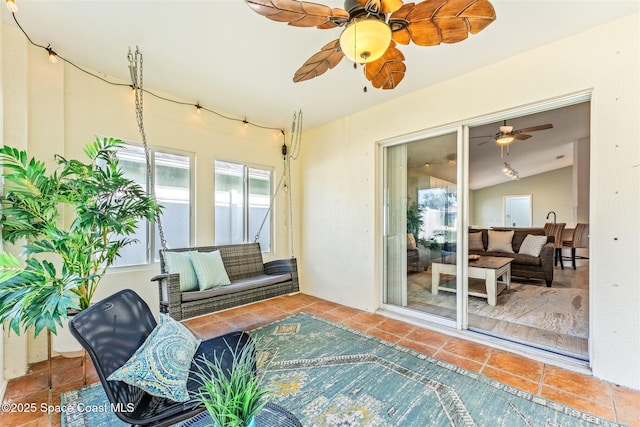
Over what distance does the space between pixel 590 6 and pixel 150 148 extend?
4.10 m

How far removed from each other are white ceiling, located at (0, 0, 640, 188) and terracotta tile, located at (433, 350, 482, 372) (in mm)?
2665

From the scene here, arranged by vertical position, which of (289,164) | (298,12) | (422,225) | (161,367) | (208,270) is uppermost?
(298,12)

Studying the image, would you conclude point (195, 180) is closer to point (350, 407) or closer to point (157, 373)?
point (157, 373)

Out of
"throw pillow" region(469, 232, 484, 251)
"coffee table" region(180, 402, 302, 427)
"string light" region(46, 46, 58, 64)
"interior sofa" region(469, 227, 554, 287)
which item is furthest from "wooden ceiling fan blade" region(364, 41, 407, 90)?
"throw pillow" region(469, 232, 484, 251)

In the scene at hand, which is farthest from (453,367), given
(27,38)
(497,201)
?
(497,201)

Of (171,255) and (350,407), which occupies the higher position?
(171,255)

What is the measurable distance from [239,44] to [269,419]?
261cm

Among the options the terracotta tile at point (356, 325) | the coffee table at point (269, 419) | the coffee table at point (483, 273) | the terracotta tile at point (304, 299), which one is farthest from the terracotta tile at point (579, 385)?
the terracotta tile at point (304, 299)

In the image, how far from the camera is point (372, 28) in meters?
1.44

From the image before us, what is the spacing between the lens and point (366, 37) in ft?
4.78

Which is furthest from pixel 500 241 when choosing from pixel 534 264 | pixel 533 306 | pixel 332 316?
pixel 332 316

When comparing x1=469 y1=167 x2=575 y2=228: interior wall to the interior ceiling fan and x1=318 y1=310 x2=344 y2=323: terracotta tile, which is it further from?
the interior ceiling fan

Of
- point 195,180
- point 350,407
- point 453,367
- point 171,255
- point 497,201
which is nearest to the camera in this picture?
point 350,407

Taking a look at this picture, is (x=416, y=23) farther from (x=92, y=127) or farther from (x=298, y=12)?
(x=92, y=127)
